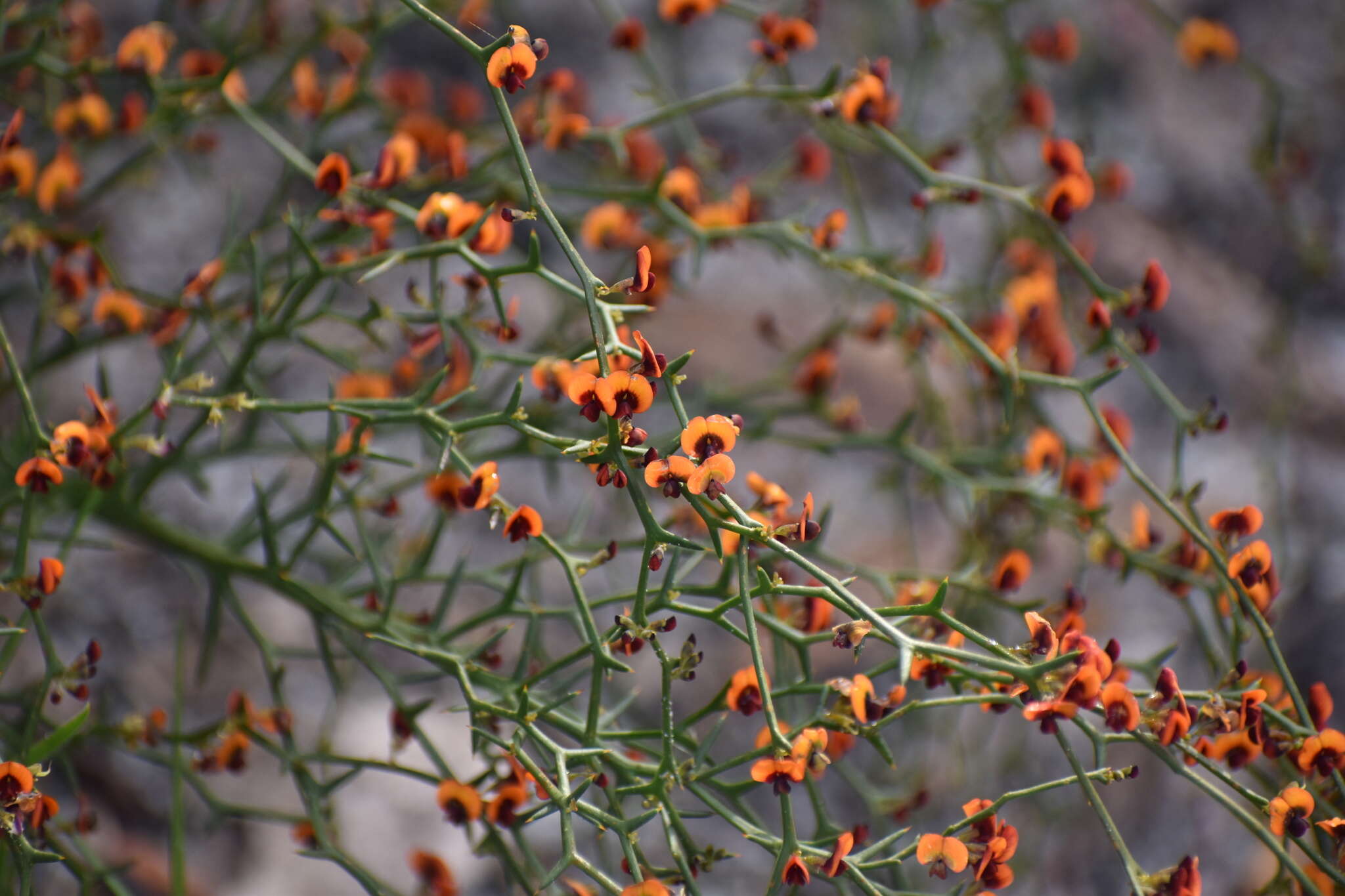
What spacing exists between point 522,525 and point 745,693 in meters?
0.16

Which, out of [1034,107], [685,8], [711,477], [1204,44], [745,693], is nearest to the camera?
[711,477]

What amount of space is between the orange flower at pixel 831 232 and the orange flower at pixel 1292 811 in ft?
1.49

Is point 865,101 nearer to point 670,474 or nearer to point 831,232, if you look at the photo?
point 831,232

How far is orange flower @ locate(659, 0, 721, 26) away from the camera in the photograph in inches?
32.4

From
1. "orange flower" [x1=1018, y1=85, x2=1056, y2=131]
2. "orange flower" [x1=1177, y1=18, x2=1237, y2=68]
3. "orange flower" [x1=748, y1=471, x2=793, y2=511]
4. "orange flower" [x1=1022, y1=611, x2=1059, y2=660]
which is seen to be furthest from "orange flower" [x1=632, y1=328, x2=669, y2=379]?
"orange flower" [x1=1177, y1=18, x2=1237, y2=68]

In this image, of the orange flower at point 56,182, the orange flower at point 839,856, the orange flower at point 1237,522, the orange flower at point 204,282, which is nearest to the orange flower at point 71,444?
the orange flower at point 204,282

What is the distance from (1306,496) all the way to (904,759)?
746mm

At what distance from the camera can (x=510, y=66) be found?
555 millimetres

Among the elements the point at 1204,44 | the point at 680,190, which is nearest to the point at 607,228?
the point at 680,190

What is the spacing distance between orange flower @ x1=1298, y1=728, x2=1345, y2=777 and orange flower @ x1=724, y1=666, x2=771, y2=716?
30cm

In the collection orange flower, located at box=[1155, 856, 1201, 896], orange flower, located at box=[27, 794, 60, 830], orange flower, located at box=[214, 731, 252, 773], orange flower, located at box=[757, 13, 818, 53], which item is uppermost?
orange flower, located at box=[757, 13, 818, 53]

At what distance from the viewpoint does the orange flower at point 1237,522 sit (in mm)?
665

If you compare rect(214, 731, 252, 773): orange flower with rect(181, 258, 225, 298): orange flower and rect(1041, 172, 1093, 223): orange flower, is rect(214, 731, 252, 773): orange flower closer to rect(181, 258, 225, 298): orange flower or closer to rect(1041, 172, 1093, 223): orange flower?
rect(181, 258, 225, 298): orange flower

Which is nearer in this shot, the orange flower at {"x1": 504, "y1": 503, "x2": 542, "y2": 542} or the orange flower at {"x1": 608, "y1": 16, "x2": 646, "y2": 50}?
the orange flower at {"x1": 504, "y1": 503, "x2": 542, "y2": 542}
